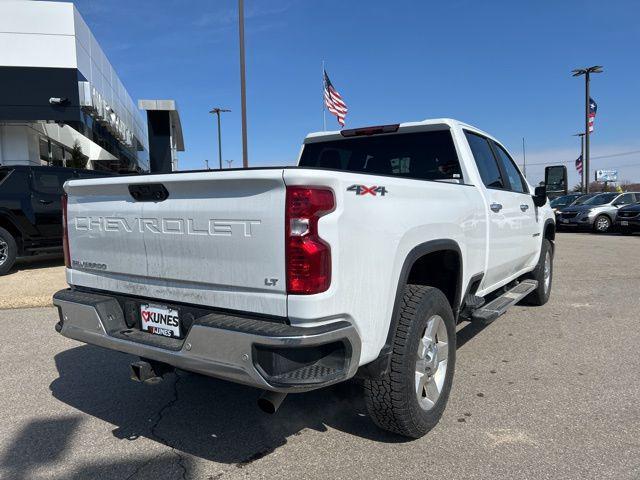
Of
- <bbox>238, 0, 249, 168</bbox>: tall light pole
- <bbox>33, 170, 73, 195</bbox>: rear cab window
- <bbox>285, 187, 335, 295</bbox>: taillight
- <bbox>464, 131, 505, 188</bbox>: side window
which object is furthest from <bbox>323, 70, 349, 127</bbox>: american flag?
<bbox>285, 187, 335, 295</bbox>: taillight

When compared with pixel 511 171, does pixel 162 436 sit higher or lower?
lower

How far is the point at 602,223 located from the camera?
19.8 metres

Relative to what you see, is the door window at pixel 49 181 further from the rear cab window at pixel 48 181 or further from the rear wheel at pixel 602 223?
the rear wheel at pixel 602 223

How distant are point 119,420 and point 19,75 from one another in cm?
1660

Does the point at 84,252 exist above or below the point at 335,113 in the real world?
below

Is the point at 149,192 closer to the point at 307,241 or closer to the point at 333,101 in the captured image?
the point at 307,241

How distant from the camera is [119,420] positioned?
11.2 feet

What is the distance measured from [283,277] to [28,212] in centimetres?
802

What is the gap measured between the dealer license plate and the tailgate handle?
603 mm

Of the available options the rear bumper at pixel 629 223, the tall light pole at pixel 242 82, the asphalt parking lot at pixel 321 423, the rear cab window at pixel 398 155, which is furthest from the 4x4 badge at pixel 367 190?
the rear bumper at pixel 629 223

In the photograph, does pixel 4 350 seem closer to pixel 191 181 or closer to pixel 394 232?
pixel 191 181

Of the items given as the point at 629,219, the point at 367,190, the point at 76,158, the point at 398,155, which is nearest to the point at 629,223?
the point at 629,219

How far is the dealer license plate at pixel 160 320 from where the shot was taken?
2791mm

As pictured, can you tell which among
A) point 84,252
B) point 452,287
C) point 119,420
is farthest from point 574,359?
point 84,252
